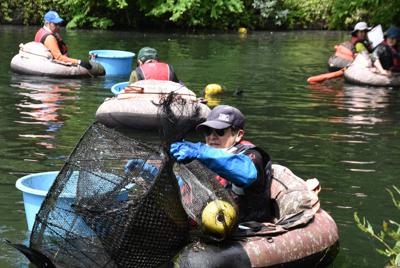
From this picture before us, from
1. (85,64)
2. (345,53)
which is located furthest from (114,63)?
(345,53)

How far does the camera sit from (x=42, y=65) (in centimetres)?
1577

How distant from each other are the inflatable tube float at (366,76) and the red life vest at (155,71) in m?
5.50

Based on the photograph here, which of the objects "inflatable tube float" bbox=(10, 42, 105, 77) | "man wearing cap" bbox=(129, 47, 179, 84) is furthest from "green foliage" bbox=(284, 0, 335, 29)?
"man wearing cap" bbox=(129, 47, 179, 84)

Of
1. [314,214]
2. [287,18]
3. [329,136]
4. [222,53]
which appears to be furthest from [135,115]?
[287,18]

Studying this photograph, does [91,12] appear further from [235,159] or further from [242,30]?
[235,159]

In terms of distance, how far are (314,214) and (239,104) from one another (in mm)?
7562

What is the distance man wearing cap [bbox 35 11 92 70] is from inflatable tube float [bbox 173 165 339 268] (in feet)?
31.2

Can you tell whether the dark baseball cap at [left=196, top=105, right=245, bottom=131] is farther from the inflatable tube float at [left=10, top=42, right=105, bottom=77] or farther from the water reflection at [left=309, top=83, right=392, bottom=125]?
the inflatable tube float at [left=10, top=42, right=105, bottom=77]

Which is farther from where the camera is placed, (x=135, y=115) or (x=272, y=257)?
(x=135, y=115)

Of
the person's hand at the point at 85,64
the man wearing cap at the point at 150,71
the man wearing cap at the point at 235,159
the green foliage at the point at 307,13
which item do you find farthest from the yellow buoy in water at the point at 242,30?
the man wearing cap at the point at 235,159

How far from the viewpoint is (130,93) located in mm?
11305

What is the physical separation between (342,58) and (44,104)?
740 centimetres

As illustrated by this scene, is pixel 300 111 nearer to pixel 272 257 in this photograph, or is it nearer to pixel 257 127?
pixel 257 127

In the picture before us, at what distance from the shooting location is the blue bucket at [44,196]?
582 cm
